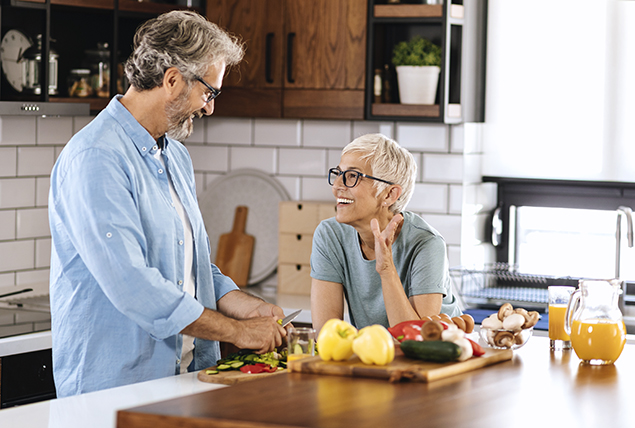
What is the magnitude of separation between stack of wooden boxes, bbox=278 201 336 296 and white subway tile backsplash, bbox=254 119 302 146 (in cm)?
33

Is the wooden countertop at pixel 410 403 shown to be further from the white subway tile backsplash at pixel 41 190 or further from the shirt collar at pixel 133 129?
the white subway tile backsplash at pixel 41 190

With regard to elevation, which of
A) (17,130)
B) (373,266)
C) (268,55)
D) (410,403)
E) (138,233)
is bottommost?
(410,403)

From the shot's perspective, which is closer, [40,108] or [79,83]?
[40,108]

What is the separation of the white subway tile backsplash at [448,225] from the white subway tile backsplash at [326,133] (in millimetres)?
550

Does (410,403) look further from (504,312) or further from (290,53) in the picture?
(290,53)

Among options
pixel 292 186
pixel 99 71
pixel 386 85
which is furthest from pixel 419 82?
pixel 99 71

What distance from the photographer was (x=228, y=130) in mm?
4168

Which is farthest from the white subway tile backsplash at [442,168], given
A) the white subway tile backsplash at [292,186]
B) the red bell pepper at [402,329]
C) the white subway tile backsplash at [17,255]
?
the red bell pepper at [402,329]

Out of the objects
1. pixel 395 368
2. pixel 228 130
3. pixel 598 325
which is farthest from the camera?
pixel 228 130

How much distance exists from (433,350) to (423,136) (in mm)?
2061

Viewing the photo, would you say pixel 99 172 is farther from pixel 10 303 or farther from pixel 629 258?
pixel 629 258

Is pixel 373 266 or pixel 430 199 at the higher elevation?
pixel 430 199

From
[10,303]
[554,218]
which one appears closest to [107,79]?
[10,303]

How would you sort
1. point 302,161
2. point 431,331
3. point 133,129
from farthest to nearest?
point 302,161 < point 133,129 < point 431,331
